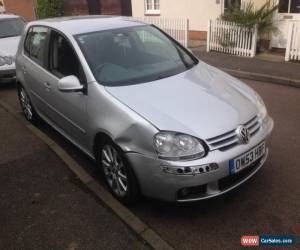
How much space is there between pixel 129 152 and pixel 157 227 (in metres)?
0.75

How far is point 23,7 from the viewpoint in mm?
23438

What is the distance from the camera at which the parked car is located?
28.2 feet

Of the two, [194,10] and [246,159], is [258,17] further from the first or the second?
[246,159]

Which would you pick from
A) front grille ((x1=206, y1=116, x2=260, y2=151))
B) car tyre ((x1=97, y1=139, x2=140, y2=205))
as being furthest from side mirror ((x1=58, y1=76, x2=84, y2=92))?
front grille ((x1=206, y1=116, x2=260, y2=151))

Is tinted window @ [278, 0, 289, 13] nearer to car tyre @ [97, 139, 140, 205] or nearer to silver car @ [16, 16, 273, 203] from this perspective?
silver car @ [16, 16, 273, 203]

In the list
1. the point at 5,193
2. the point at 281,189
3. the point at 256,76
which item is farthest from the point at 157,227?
the point at 256,76

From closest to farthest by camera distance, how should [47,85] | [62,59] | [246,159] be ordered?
[246,159]
[62,59]
[47,85]

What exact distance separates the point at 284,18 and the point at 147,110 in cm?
864

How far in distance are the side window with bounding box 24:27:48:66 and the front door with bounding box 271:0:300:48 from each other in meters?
7.63

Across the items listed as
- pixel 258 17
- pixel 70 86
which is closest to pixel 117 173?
pixel 70 86

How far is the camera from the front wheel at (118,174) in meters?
3.32

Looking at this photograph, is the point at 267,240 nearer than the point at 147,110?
Yes

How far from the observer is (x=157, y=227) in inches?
129

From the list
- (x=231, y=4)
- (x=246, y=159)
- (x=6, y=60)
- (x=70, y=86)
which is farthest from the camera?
(x=231, y=4)
